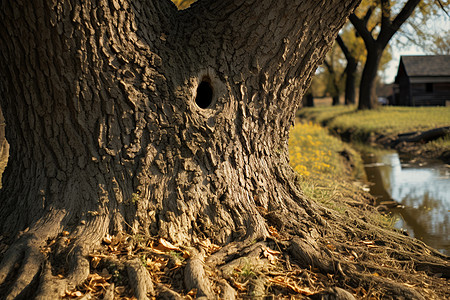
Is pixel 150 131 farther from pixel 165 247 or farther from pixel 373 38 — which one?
pixel 373 38

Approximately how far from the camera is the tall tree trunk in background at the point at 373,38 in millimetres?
16953

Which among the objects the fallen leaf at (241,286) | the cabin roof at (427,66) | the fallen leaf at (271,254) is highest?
the cabin roof at (427,66)

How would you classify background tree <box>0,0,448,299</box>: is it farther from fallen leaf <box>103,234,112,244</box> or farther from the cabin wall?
the cabin wall

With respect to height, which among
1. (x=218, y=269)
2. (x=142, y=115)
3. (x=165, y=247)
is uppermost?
(x=142, y=115)

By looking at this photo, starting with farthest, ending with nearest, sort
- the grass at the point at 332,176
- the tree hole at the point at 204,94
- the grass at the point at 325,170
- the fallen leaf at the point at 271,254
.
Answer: the grass at the point at 325,170
the grass at the point at 332,176
the tree hole at the point at 204,94
the fallen leaf at the point at 271,254

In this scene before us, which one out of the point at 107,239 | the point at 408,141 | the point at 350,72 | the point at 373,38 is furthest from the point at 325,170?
the point at 350,72

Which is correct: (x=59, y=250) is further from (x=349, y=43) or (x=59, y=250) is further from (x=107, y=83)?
(x=349, y=43)

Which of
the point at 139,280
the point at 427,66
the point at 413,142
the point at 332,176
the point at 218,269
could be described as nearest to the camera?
the point at 139,280

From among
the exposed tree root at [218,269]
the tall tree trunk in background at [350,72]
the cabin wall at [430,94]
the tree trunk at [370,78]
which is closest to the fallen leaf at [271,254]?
the exposed tree root at [218,269]

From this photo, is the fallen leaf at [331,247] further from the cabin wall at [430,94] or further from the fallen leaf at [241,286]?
the cabin wall at [430,94]

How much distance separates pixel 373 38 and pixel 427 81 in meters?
11.5

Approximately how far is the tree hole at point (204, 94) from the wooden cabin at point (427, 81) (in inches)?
1104

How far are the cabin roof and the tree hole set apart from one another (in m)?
29.1

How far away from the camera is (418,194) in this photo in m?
7.14
